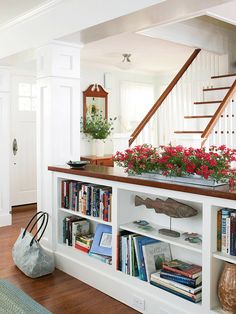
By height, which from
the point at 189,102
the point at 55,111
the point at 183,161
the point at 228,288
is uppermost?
the point at 189,102

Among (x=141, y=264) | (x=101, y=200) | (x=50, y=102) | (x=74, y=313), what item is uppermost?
(x=50, y=102)

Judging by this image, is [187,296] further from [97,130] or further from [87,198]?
[97,130]

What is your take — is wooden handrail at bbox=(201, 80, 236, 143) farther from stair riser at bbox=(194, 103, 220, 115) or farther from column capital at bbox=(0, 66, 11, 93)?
column capital at bbox=(0, 66, 11, 93)

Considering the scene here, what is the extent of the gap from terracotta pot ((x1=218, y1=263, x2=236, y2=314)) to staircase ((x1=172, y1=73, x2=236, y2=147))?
2.45 metres

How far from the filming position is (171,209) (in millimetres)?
2621

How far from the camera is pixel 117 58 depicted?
651cm

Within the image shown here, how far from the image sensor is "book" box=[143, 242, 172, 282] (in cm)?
278

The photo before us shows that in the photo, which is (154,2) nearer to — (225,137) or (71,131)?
(71,131)

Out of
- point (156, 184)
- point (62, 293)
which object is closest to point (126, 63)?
point (156, 184)

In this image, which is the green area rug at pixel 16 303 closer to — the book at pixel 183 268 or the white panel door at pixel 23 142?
the book at pixel 183 268

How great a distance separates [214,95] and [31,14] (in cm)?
298

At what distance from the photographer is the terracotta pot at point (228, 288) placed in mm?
2225

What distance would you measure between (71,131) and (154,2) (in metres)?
1.63

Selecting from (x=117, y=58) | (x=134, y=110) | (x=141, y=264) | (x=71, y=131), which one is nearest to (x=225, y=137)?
(x=71, y=131)
